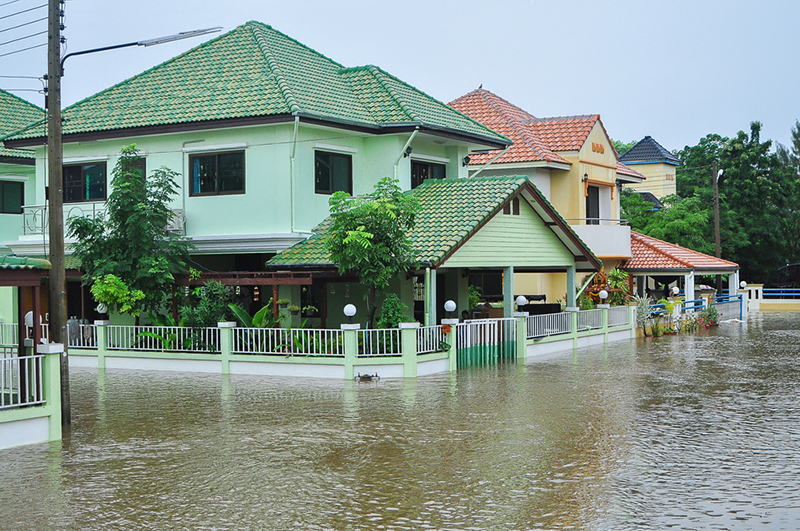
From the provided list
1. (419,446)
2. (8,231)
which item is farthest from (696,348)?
(8,231)

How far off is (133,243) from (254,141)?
13.2 feet

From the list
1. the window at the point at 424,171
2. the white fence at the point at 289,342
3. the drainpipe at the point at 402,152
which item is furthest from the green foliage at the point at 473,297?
the white fence at the point at 289,342

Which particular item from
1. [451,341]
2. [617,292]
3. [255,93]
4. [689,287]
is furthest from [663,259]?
[255,93]

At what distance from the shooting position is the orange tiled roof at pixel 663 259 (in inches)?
1462

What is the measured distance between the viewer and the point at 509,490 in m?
10.1

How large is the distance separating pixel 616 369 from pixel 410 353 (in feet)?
17.1

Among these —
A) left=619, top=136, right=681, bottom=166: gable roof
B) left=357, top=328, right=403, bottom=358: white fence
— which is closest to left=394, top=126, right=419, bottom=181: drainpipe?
left=357, top=328, right=403, bottom=358: white fence

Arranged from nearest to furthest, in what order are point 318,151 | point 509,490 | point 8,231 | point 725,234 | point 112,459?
1. point 509,490
2. point 112,459
3. point 318,151
4. point 8,231
5. point 725,234

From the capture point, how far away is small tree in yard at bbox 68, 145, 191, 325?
2262 centimetres

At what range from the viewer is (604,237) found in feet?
116

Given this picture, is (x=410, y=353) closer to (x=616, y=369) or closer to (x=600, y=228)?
(x=616, y=369)

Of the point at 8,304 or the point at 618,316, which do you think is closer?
the point at 8,304

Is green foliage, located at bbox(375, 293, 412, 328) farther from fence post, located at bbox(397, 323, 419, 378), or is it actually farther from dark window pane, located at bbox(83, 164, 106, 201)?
dark window pane, located at bbox(83, 164, 106, 201)

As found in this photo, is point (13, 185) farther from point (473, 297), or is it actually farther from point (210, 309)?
point (473, 297)
